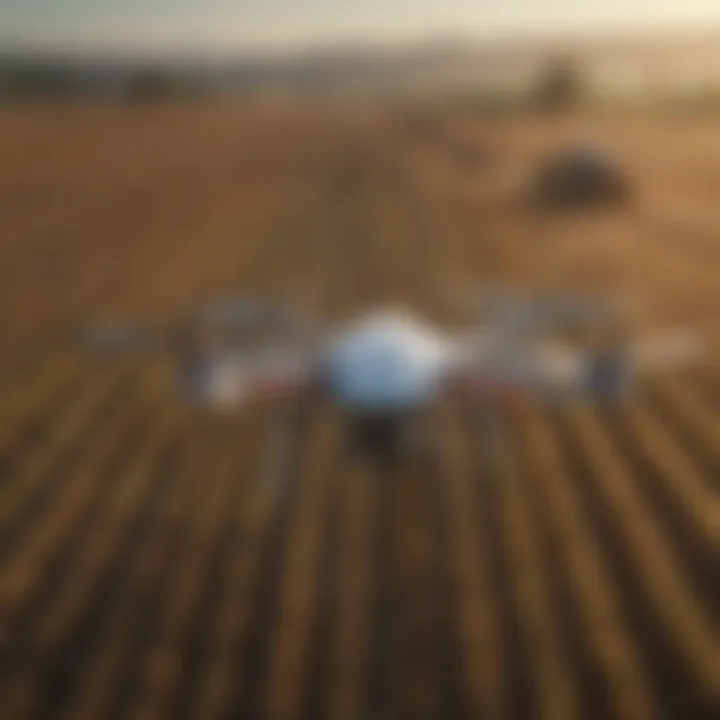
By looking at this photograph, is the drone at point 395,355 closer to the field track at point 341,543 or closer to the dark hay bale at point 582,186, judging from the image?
the field track at point 341,543

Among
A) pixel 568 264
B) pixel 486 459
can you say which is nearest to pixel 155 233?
pixel 568 264

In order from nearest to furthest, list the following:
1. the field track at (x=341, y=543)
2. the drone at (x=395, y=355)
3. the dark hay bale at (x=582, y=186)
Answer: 1. the field track at (x=341, y=543)
2. the drone at (x=395, y=355)
3. the dark hay bale at (x=582, y=186)

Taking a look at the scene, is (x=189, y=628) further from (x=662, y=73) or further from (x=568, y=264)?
(x=662, y=73)

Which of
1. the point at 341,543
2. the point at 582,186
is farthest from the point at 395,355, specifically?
the point at 582,186

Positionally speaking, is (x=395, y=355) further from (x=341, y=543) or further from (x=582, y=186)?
(x=582, y=186)

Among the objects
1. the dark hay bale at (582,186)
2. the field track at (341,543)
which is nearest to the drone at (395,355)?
the field track at (341,543)

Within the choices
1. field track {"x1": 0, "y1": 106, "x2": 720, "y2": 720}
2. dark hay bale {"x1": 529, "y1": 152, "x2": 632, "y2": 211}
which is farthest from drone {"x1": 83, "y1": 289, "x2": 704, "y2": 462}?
dark hay bale {"x1": 529, "y1": 152, "x2": 632, "y2": 211}
